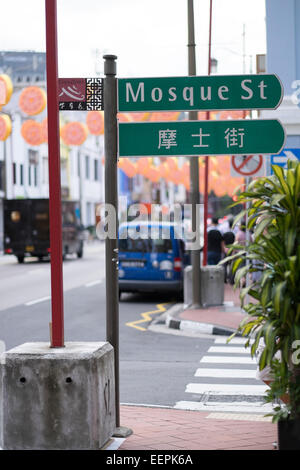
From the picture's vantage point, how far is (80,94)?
261 inches

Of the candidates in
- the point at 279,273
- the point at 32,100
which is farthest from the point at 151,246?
the point at 279,273

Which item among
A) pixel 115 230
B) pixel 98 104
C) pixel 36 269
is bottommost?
pixel 36 269

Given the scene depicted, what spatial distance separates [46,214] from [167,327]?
75.9 ft

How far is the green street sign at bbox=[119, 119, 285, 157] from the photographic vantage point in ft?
21.6

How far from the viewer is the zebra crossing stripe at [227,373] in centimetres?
991

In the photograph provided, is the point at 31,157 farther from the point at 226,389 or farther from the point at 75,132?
the point at 226,389

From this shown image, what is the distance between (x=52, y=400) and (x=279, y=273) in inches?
69.9

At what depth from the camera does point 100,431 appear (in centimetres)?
573

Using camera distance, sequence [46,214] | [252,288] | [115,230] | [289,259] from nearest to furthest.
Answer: [289,259], [252,288], [115,230], [46,214]

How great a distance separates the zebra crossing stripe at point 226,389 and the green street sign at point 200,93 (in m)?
3.62

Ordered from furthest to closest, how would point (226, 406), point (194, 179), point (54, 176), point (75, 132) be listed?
point (75, 132), point (194, 179), point (226, 406), point (54, 176)

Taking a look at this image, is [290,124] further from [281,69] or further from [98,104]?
[98,104]

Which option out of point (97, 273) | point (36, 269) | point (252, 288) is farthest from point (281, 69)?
point (36, 269)

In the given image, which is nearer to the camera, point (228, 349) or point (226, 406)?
point (226, 406)
